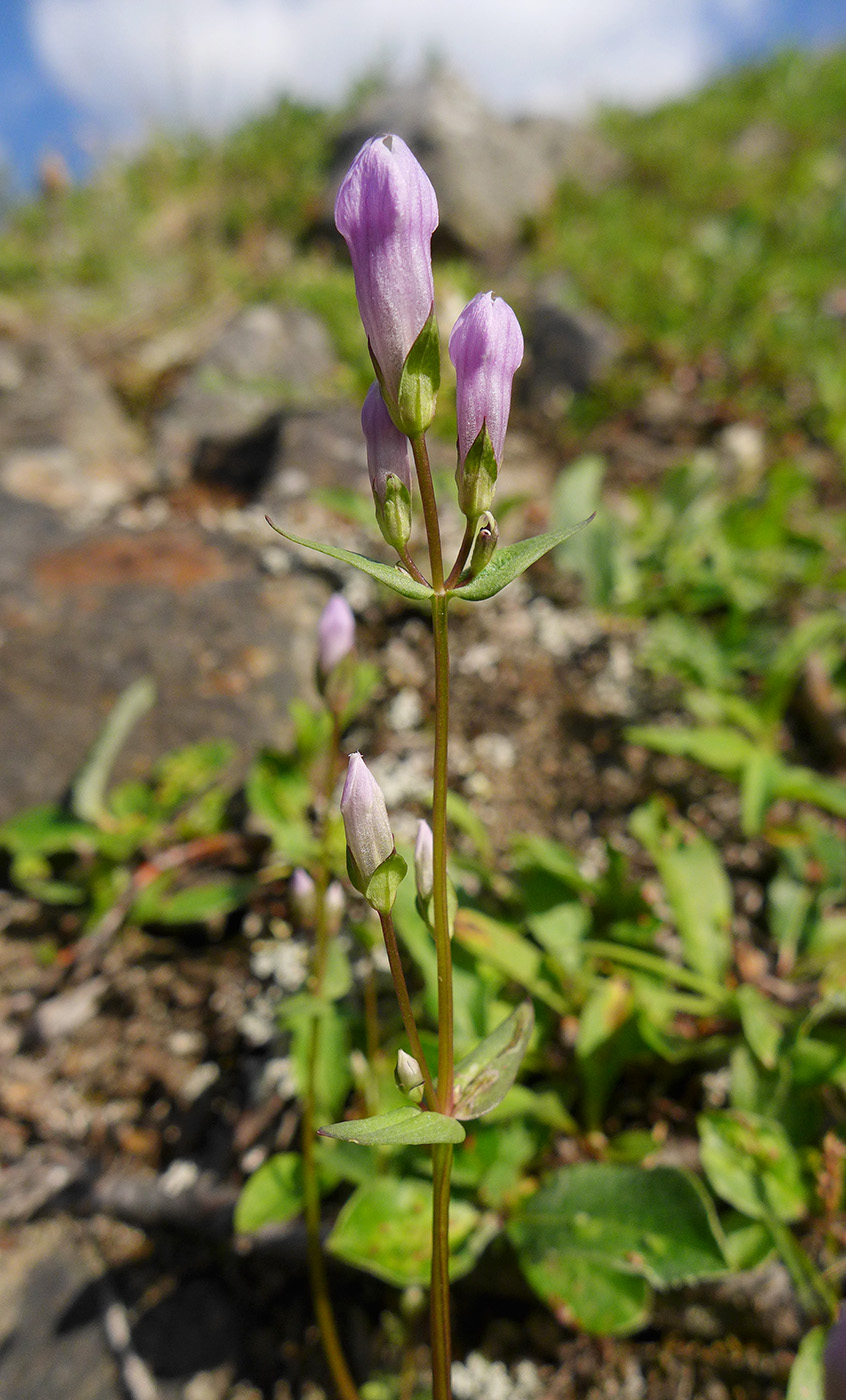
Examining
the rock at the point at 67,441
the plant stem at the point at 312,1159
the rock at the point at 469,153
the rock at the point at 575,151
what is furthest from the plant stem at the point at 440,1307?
the rock at the point at 575,151

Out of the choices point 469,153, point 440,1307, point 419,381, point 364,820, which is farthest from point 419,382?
point 469,153

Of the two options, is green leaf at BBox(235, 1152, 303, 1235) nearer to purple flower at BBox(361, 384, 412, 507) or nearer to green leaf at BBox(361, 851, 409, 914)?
green leaf at BBox(361, 851, 409, 914)

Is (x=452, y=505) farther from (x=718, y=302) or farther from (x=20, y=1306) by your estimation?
(x=20, y=1306)

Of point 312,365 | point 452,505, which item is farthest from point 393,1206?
point 312,365

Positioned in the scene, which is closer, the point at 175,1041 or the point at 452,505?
the point at 175,1041

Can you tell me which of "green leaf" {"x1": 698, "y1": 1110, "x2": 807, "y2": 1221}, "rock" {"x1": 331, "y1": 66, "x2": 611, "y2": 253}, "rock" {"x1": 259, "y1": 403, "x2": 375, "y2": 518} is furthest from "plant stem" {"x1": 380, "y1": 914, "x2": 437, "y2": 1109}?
"rock" {"x1": 331, "y1": 66, "x2": 611, "y2": 253}
